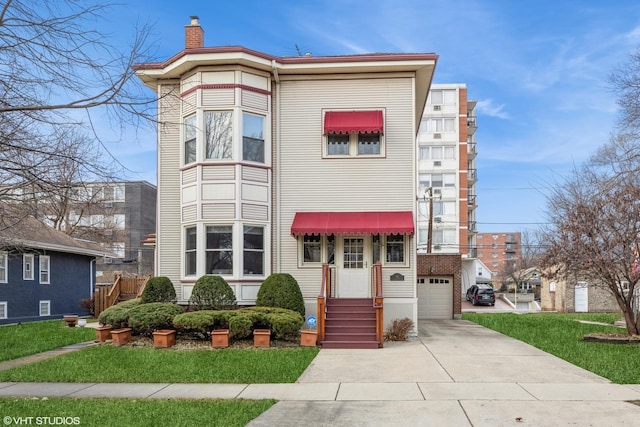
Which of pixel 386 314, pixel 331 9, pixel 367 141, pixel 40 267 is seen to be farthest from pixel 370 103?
pixel 40 267

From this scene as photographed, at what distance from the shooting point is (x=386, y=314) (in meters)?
15.7

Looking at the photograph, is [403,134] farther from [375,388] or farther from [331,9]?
[375,388]

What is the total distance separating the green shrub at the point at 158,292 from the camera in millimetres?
15056

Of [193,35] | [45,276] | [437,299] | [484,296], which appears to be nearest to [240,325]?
[193,35]

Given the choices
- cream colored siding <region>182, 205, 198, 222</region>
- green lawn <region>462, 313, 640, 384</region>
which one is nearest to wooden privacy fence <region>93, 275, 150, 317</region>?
cream colored siding <region>182, 205, 198, 222</region>

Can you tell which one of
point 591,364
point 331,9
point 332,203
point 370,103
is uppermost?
point 331,9

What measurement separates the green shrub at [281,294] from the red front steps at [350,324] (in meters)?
0.93

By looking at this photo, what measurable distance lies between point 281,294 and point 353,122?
5.31 metres

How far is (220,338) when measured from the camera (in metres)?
13.1

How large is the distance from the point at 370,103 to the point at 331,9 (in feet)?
13.8

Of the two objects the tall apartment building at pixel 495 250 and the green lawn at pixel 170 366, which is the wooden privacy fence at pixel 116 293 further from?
the tall apartment building at pixel 495 250

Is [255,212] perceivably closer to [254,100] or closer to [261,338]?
[254,100]

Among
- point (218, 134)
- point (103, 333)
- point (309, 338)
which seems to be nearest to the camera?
point (309, 338)

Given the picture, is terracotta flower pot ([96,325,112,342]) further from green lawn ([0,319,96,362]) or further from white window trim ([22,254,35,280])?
white window trim ([22,254,35,280])
